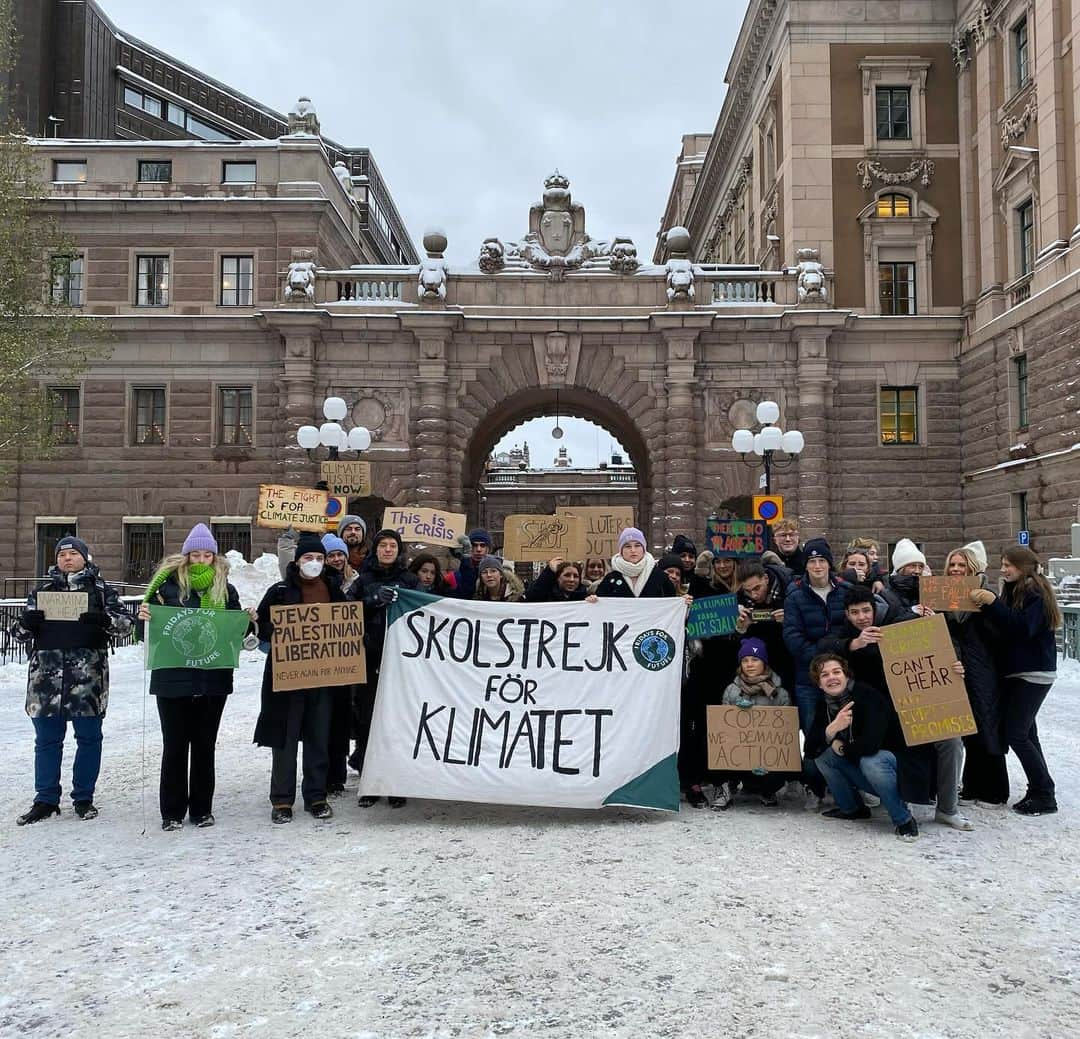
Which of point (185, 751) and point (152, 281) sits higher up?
point (152, 281)

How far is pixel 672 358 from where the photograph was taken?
91.4ft

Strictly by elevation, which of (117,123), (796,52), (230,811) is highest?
(117,123)

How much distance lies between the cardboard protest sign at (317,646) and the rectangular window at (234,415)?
23.1m

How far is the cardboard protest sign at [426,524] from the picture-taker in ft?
39.0

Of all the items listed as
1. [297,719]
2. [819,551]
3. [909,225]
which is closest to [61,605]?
[297,719]

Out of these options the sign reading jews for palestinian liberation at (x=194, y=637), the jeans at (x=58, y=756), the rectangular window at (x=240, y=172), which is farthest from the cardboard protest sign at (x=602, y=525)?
the rectangular window at (x=240, y=172)

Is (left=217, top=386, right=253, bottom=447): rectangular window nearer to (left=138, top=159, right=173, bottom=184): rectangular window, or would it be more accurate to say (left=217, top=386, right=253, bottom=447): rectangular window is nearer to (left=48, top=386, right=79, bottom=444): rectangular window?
(left=48, top=386, right=79, bottom=444): rectangular window

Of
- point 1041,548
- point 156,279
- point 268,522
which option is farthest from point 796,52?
point 268,522

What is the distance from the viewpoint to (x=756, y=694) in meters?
7.37

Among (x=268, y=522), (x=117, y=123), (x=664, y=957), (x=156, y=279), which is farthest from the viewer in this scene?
(x=117, y=123)

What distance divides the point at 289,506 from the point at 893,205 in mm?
23358

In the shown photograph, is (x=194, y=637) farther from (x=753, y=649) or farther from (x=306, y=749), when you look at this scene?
(x=753, y=649)

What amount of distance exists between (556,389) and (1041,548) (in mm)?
14138

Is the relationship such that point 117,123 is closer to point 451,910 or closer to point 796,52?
point 796,52
